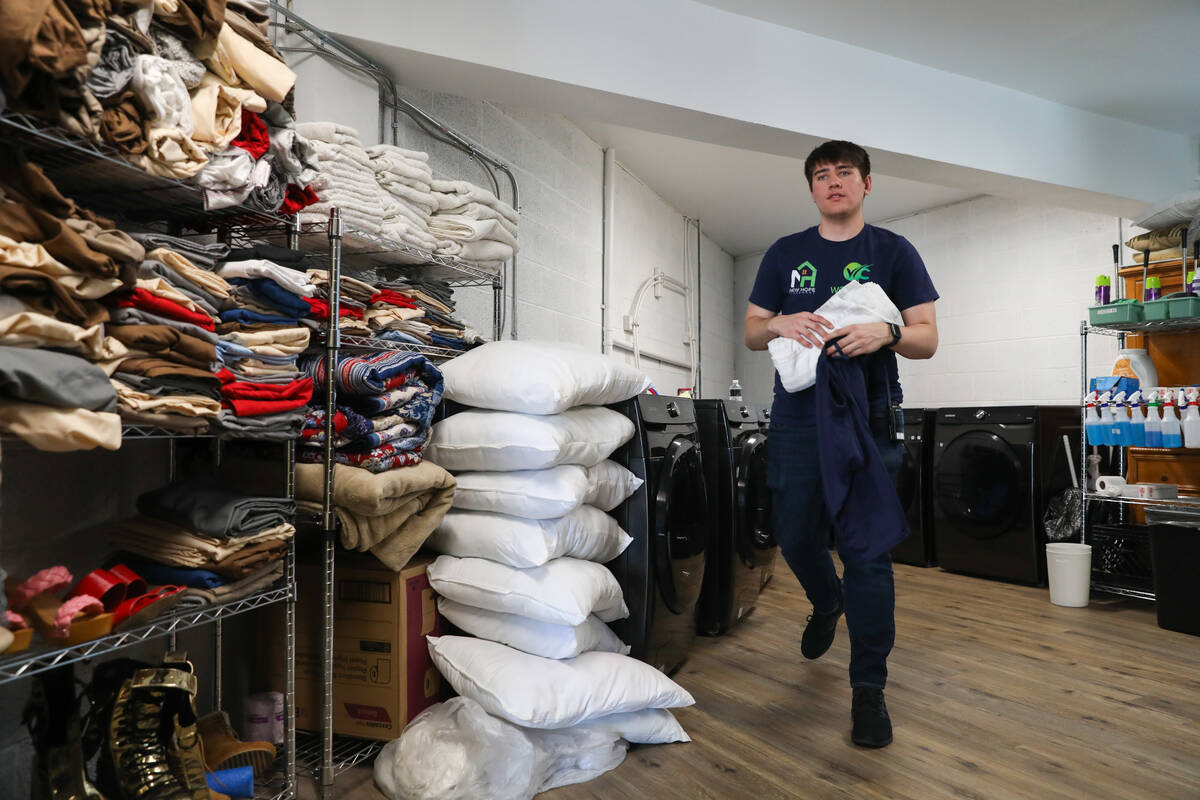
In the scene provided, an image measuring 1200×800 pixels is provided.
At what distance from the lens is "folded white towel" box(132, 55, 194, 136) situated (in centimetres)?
100

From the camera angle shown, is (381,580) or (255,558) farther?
(381,580)

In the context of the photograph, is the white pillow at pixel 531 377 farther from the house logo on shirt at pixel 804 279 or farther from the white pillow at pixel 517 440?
the house logo on shirt at pixel 804 279

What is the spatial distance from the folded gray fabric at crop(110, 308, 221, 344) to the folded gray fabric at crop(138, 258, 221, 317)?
0.17ft

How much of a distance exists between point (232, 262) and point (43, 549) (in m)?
0.66

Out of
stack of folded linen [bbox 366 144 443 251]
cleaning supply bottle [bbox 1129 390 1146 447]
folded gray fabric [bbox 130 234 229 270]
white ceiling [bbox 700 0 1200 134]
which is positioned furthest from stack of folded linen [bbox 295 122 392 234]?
cleaning supply bottle [bbox 1129 390 1146 447]

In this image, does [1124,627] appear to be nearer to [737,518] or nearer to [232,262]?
[737,518]

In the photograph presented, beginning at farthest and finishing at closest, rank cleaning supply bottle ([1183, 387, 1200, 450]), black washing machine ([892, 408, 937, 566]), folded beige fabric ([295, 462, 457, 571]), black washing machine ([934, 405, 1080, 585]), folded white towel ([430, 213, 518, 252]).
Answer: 1. black washing machine ([892, 408, 937, 566])
2. black washing machine ([934, 405, 1080, 585])
3. cleaning supply bottle ([1183, 387, 1200, 450])
4. folded white towel ([430, 213, 518, 252])
5. folded beige fabric ([295, 462, 457, 571])

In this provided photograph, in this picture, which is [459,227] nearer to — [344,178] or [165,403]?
[344,178]

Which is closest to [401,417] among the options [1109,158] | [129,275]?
[129,275]

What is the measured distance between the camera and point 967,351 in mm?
5098

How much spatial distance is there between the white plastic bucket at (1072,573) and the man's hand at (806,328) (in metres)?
2.20

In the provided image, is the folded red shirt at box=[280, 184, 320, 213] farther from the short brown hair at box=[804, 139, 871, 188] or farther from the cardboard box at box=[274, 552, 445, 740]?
the short brown hair at box=[804, 139, 871, 188]

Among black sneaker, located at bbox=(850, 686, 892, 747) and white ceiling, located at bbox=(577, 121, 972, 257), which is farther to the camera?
white ceiling, located at bbox=(577, 121, 972, 257)

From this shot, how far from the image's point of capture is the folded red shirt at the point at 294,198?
4.62 feet
